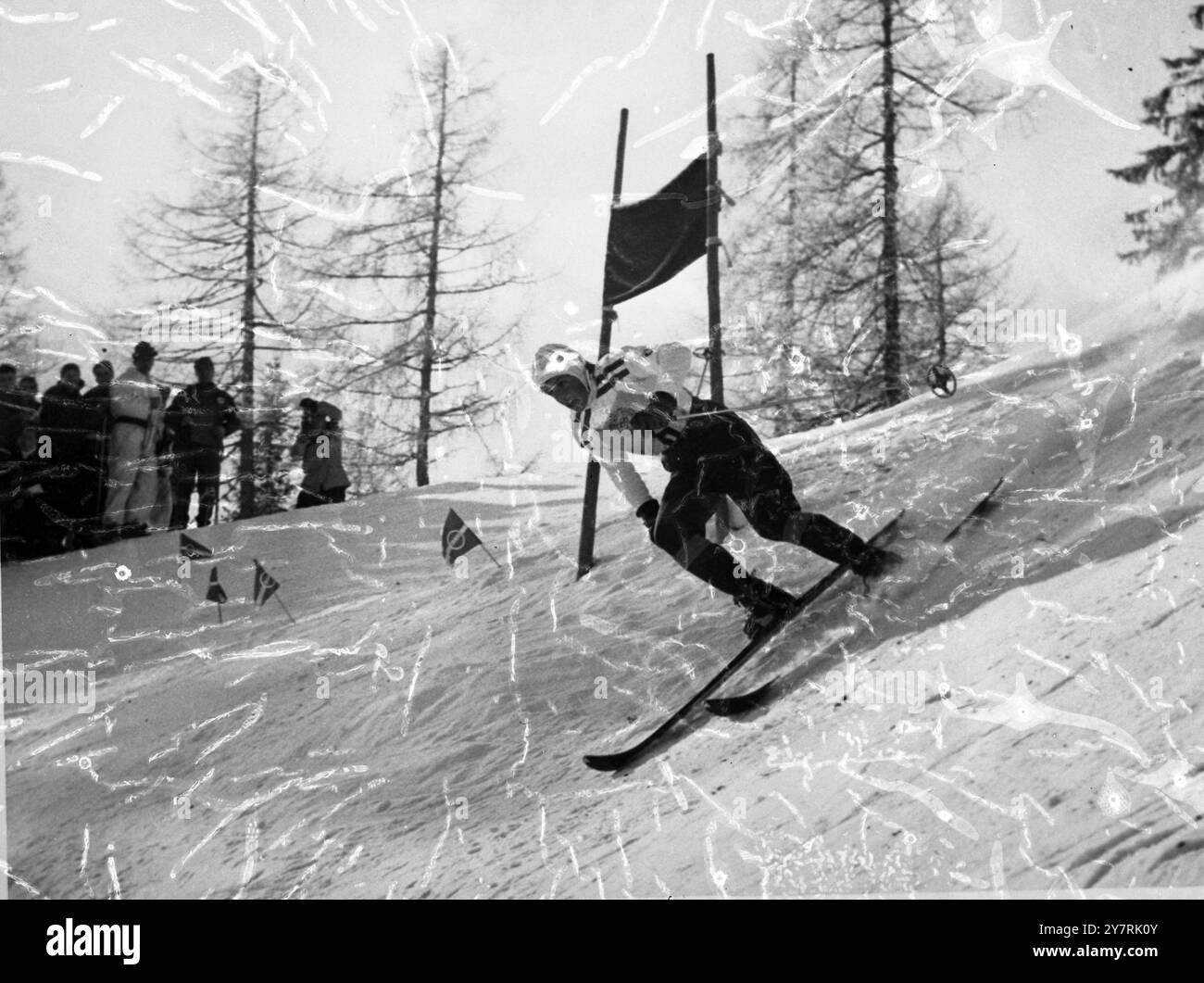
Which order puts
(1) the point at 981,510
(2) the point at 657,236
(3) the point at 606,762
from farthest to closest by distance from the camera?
(2) the point at 657,236
(1) the point at 981,510
(3) the point at 606,762

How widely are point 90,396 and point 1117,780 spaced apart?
2293 millimetres

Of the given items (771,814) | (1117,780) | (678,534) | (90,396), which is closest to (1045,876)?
(1117,780)

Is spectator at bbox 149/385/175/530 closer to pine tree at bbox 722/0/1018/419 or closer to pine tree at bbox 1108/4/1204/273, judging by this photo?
pine tree at bbox 722/0/1018/419

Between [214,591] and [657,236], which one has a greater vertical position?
[657,236]

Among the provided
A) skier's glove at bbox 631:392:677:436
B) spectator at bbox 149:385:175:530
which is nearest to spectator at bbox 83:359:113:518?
spectator at bbox 149:385:175:530


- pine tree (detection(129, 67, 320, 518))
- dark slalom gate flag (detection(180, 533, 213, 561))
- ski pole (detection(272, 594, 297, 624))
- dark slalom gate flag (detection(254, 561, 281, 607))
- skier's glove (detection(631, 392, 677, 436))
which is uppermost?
pine tree (detection(129, 67, 320, 518))

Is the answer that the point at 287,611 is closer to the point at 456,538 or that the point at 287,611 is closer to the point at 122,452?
the point at 456,538

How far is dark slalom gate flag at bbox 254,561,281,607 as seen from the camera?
2.34 metres

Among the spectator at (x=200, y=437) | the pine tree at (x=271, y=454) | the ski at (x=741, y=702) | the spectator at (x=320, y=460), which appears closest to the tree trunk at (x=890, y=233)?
the ski at (x=741, y=702)

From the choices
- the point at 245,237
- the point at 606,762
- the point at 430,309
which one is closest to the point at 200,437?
the point at 245,237

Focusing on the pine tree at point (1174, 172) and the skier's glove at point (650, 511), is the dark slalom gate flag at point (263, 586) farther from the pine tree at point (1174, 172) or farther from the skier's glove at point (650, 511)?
the pine tree at point (1174, 172)

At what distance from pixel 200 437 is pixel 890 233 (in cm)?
163

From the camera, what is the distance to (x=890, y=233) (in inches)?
90.0

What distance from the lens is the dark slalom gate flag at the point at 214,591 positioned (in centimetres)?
231
